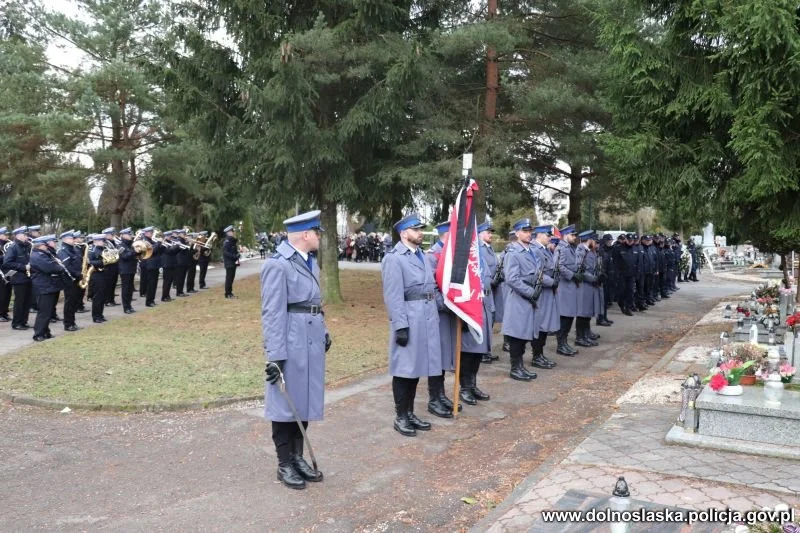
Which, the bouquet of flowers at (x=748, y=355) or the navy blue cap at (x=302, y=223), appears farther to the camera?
the bouquet of flowers at (x=748, y=355)

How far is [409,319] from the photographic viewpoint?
6.80 meters

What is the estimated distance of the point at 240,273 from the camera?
28.7 meters

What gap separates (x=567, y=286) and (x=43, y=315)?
364 inches

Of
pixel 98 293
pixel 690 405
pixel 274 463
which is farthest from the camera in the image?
pixel 98 293

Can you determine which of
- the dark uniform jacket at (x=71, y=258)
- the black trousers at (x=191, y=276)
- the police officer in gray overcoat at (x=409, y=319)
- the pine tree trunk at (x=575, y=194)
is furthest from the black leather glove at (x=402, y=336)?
the black trousers at (x=191, y=276)

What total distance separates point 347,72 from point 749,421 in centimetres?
1053

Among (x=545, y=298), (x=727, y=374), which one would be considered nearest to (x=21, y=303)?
(x=545, y=298)

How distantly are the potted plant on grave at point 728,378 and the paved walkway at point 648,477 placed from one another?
2.02 feet

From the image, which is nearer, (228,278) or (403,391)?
(403,391)

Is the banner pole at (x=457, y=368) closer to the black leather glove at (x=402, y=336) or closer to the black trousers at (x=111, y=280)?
the black leather glove at (x=402, y=336)

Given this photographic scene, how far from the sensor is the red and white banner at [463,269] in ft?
24.3

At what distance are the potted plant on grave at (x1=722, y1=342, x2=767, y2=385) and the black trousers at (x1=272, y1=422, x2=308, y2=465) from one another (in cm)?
426

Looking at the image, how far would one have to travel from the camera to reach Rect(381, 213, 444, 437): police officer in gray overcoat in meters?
6.66

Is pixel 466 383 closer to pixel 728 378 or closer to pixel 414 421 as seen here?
pixel 414 421
